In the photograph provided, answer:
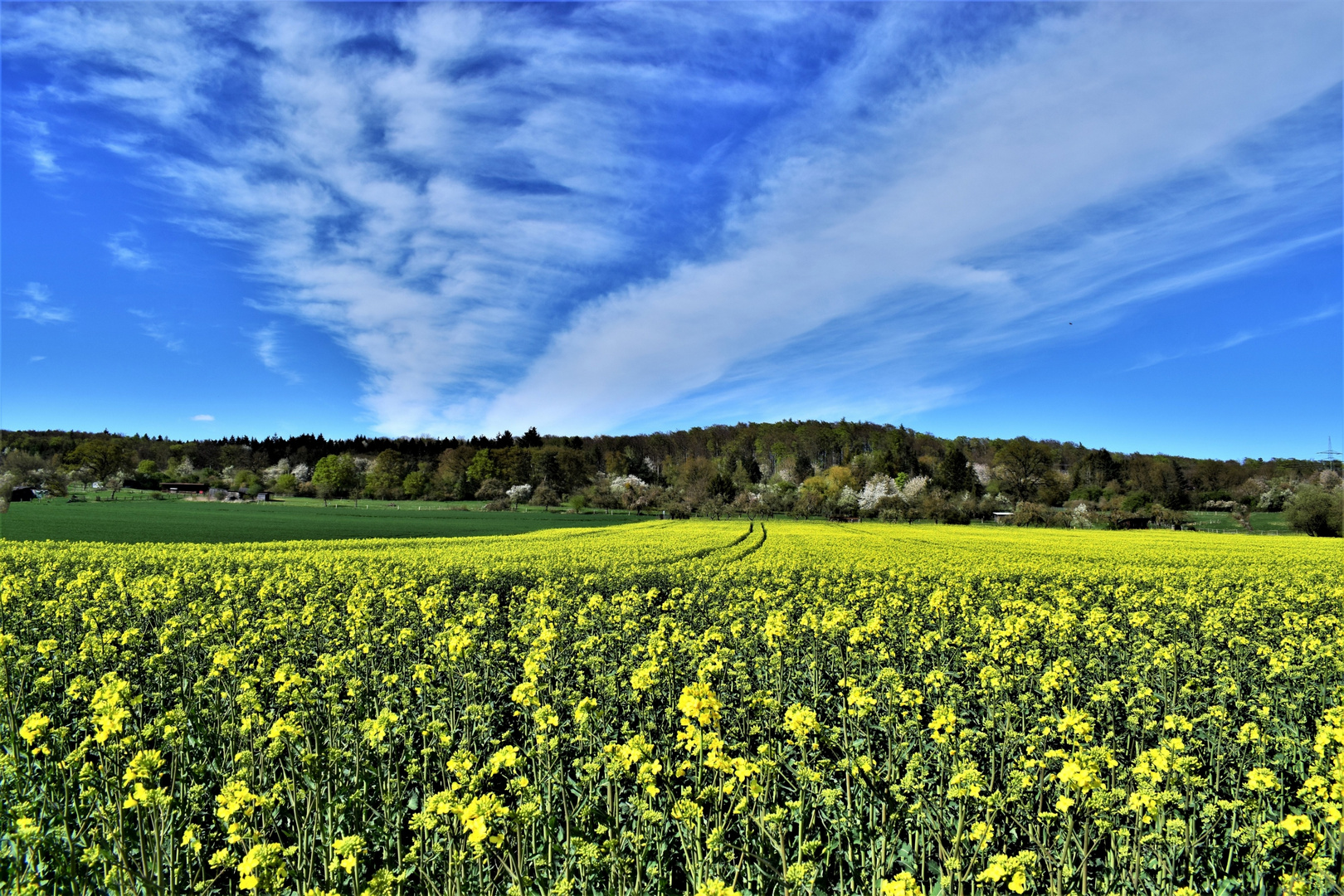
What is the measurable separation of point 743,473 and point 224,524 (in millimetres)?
83099

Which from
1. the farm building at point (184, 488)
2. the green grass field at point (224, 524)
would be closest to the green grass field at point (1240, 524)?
the green grass field at point (224, 524)

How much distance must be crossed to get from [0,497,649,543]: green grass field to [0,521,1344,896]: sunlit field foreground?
28.0 metres

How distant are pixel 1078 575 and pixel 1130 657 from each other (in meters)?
7.54

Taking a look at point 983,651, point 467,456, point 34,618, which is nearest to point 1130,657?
point 983,651

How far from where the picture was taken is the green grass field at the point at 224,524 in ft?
115

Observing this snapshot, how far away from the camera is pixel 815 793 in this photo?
484cm

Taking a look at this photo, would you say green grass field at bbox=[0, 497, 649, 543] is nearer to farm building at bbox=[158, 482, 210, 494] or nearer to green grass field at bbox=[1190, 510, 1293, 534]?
farm building at bbox=[158, 482, 210, 494]

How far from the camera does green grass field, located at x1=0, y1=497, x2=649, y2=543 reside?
34938mm

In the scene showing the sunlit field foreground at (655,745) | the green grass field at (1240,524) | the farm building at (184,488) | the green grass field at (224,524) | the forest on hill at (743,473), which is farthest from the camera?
the farm building at (184,488)

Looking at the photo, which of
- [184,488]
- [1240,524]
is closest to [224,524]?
[184,488]

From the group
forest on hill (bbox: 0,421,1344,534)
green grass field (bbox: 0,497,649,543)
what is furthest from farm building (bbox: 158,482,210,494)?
green grass field (bbox: 0,497,649,543)

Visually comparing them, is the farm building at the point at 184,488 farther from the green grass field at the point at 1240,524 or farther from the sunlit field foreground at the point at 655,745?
the green grass field at the point at 1240,524

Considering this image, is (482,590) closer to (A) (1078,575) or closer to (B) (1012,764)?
(B) (1012,764)

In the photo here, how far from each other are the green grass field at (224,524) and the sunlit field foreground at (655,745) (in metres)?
28.0
